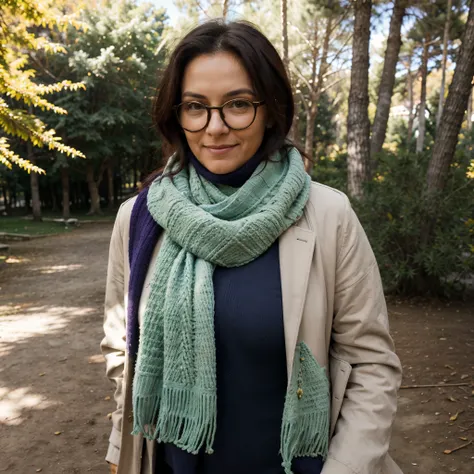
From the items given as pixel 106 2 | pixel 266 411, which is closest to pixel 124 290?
pixel 266 411

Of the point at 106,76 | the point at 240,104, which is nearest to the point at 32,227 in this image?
the point at 106,76

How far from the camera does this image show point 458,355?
5.38 meters

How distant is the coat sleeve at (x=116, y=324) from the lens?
1.79 metres

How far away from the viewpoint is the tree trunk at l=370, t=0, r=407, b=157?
35.4ft

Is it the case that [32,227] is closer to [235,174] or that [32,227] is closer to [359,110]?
[359,110]

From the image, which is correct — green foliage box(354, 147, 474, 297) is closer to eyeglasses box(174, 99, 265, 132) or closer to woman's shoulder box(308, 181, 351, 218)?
woman's shoulder box(308, 181, 351, 218)

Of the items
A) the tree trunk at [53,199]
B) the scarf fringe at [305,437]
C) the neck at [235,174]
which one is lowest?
the tree trunk at [53,199]

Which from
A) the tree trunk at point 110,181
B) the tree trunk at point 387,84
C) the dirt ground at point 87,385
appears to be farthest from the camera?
the tree trunk at point 110,181

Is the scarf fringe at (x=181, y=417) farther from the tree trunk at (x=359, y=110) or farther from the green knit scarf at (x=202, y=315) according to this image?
the tree trunk at (x=359, y=110)

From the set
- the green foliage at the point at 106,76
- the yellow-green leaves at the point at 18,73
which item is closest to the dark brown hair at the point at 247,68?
the yellow-green leaves at the point at 18,73

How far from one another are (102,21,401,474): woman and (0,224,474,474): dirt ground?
232 centimetres

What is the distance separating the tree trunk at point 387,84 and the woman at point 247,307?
9503mm

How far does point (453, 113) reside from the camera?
6.39 m

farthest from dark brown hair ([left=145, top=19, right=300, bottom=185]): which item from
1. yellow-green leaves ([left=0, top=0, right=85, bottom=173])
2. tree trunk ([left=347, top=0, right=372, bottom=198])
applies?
tree trunk ([left=347, top=0, right=372, bottom=198])
